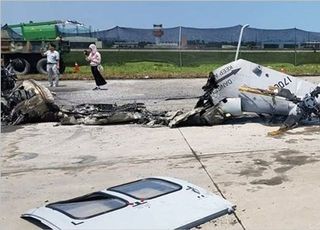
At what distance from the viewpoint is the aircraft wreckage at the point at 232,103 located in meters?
8.94

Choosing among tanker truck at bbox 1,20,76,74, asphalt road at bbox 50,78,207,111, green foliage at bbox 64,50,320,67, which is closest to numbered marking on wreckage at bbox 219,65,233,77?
asphalt road at bbox 50,78,207,111

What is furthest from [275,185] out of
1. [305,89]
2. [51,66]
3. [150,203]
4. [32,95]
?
[51,66]

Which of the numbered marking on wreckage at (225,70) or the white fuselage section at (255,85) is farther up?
the numbered marking on wreckage at (225,70)

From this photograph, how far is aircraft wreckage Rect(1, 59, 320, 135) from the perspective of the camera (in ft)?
29.3

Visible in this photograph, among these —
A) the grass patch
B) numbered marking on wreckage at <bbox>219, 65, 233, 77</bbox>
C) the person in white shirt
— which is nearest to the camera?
numbered marking on wreckage at <bbox>219, 65, 233, 77</bbox>

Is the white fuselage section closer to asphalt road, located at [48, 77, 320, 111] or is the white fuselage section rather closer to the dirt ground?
the dirt ground

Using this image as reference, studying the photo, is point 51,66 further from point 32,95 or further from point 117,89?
point 32,95

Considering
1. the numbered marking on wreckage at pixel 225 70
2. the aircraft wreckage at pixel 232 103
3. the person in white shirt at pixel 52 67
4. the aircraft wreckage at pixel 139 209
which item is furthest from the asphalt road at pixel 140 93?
the aircraft wreckage at pixel 139 209

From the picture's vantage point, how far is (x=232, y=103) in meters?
9.17

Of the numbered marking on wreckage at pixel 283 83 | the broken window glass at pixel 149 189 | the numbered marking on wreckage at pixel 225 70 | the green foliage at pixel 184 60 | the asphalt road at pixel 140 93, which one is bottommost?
the asphalt road at pixel 140 93

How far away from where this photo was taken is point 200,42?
1184 inches

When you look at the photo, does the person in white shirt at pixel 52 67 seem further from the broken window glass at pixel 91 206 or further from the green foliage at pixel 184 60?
the broken window glass at pixel 91 206

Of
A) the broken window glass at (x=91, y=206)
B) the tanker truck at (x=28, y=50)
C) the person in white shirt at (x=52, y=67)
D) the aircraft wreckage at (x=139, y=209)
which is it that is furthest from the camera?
the tanker truck at (x=28, y=50)

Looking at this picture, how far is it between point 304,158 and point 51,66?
40.1 ft
